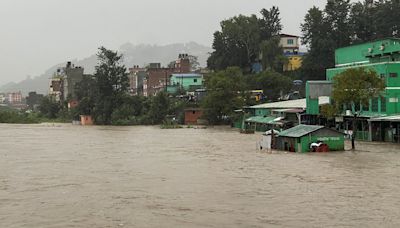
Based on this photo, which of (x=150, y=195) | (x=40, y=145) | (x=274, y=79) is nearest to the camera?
(x=150, y=195)

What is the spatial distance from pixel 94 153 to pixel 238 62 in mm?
42603

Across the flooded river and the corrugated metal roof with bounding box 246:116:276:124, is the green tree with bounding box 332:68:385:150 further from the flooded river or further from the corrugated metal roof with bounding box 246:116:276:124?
the corrugated metal roof with bounding box 246:116:276:124

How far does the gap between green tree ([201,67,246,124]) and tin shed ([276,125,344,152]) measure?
81.9 feet

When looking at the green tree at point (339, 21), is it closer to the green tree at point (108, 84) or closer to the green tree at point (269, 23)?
the green tree at point (269, 23)

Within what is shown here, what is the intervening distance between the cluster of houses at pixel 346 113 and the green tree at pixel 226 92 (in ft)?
17.9

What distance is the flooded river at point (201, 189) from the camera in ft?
40.6

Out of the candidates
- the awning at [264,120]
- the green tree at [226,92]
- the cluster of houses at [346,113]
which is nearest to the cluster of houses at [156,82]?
the green tree at [226,92]

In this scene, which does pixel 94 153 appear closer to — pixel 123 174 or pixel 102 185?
pixel 123 174

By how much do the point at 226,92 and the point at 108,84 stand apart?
21156 mm

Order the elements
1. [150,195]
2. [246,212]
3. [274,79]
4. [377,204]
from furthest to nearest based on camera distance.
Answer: [274,79]
[150,195]
[377,204]
[246,212]

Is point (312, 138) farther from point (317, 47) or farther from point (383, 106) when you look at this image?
point (317, 47)

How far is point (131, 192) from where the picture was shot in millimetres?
15891

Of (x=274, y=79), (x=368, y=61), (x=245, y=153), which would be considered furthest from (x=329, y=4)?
(x=245, y=153)

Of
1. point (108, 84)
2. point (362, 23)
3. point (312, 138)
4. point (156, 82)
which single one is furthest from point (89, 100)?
point (312, 138)
